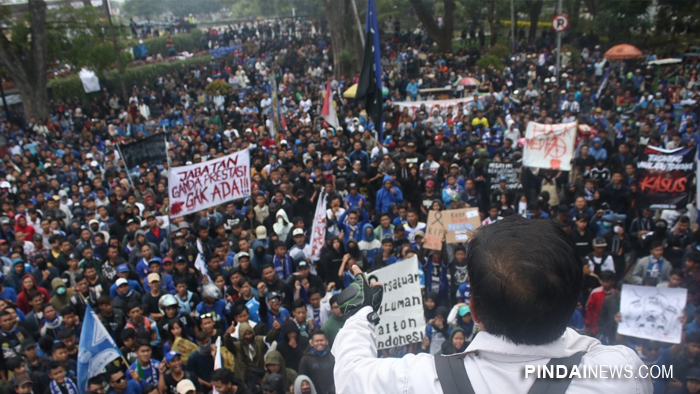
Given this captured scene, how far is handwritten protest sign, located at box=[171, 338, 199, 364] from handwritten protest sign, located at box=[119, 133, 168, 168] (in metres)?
6.53

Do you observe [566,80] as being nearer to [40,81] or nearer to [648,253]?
[648,253]

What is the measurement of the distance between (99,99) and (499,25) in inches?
983

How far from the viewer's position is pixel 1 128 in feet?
68.7

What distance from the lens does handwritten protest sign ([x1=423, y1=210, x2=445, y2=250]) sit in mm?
7816

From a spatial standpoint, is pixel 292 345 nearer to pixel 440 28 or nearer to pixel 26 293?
pixel 26 293

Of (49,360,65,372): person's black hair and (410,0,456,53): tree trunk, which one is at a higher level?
(410,0,456,53): tree trunk

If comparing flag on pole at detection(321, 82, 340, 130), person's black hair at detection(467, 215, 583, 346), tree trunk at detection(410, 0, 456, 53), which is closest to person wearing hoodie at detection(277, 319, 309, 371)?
person's black hair at detection(467, 215, 583, 346)

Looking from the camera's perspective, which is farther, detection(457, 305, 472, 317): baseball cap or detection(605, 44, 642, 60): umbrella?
detection(605, 44, 642, 60): umbrella

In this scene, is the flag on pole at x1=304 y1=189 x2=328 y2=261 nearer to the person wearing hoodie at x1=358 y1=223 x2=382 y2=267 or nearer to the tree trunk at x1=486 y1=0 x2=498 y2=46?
the person wearing hoodie at x1=358 y1=223 x2=382 y2=267

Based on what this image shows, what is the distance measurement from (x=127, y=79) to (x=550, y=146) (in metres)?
23.3

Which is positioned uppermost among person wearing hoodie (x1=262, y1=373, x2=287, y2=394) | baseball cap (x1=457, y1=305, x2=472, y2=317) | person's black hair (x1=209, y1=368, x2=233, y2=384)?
person's black hair (x1=209, y1=368, x2=233, y2=384)

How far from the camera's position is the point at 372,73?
11039mm

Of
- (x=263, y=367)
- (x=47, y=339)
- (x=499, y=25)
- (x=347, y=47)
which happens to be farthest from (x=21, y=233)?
(x=499, y=25)

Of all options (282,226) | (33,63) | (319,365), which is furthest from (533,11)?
(319,365)
